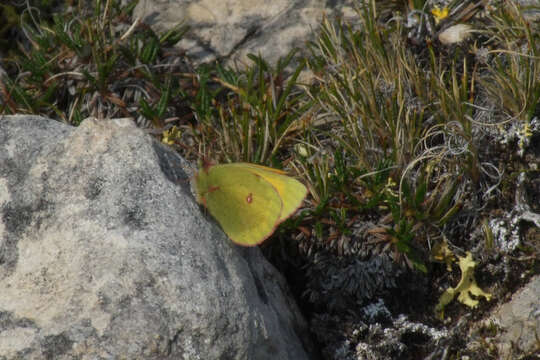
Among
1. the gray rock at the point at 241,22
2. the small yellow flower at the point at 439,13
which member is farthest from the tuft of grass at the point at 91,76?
the small yellow flower at the point at 439,13

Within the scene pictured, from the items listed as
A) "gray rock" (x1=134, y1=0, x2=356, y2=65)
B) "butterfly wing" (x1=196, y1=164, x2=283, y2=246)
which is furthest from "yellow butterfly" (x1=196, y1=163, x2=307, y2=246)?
"gray rock" (x1=134, y1=0, x2=356, y2=65)

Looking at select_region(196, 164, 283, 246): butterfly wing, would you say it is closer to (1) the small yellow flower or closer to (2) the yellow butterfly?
(2) the yellow butterfly

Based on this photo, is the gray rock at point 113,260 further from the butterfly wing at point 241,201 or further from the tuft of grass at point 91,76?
the tuft of grass at point 91,76

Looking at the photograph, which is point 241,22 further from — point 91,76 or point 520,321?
point 520,321

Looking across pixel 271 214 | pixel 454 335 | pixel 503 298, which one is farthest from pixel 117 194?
pixel 503 298

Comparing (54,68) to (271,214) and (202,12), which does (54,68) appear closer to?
(202,12)

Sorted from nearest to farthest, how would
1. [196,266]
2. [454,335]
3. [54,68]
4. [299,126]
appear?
[196,266]
[454,335]
[299,126]
[54,68]

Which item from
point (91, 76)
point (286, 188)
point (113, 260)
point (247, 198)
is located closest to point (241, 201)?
point (247, 198)
